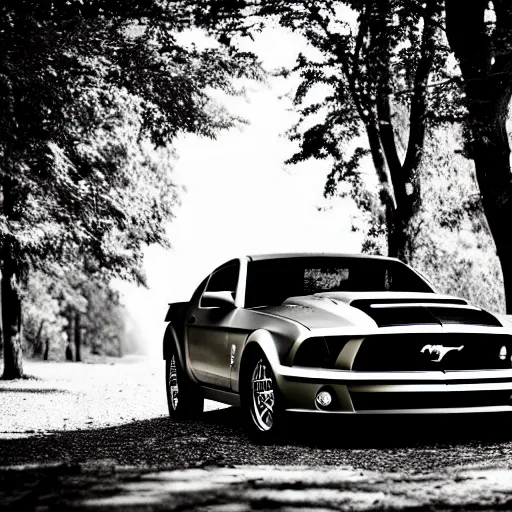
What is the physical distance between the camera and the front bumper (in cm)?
736

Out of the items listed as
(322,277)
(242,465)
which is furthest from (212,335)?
(242,465)

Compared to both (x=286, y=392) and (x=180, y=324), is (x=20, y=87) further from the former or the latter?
(x=286, y=392)

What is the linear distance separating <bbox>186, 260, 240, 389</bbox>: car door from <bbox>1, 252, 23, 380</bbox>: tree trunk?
44.3ft

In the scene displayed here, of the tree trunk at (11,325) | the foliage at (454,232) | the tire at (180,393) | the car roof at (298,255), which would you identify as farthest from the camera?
the tree trunk at (11,325)

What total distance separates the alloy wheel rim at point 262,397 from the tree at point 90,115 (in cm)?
757

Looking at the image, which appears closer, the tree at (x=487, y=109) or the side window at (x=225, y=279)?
the side window at (x=225, y=279)

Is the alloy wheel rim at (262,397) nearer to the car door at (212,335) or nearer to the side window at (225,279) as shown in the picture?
the car door at (212,335)

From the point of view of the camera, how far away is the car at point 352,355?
742 cm

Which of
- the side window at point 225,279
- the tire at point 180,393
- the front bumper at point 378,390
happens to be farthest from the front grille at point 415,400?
the tire at point 180,393

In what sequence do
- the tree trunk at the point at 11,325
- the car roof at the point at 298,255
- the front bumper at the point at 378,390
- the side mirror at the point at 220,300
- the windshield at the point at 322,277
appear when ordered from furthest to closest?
the tree trunk at the point at 11,325
the car roof at the point at 298,255
the windshield at the point at 322,277
the side mirror at the point at 220,300
the front bumper at the point at 378,390

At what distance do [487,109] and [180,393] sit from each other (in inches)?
263

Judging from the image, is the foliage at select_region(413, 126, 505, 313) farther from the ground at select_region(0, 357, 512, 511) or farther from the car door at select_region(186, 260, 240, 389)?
Result: the ground at select_region(0, 357, 512, 511)

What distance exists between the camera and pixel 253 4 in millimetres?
17234

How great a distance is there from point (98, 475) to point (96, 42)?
34.5 feet
